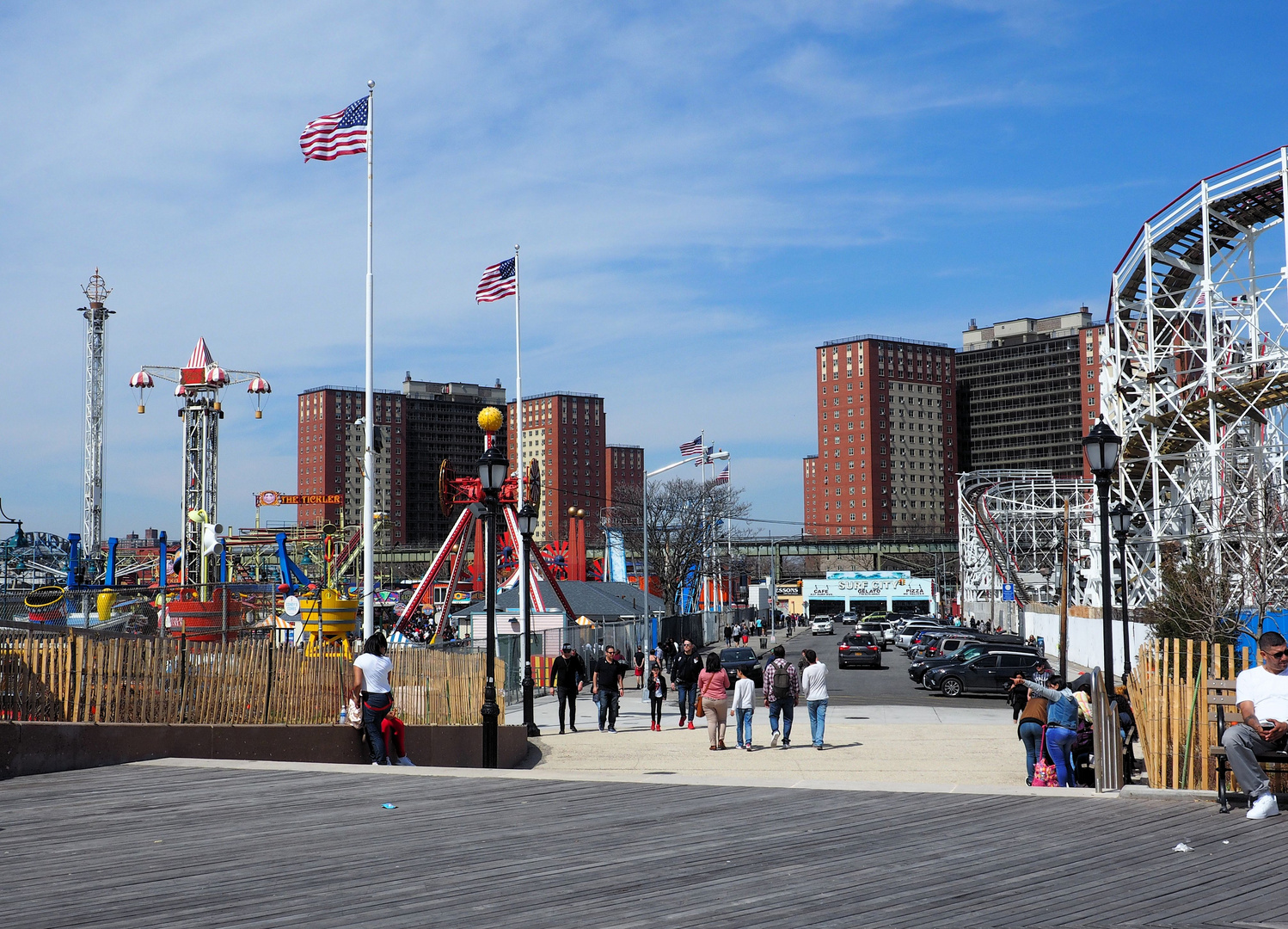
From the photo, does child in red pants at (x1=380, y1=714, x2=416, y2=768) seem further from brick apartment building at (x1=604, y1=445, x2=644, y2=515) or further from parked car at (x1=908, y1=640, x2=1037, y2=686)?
brick apartment building at (x1=604, y1=445, x2=644, y2=515)

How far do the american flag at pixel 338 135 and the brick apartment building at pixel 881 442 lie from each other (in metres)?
157

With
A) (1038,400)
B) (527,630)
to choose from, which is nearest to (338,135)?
(527,630)

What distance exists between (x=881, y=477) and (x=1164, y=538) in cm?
13832

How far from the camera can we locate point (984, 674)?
33.8m

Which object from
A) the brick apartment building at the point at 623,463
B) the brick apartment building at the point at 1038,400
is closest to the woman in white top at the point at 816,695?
the brick apartment building at the point at 623,463

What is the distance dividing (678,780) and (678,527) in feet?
192

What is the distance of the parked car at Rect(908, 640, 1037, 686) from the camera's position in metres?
36.5

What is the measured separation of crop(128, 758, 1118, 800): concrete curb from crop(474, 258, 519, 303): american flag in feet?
66.1

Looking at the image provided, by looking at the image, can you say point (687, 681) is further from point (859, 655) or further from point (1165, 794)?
point (859, 655)

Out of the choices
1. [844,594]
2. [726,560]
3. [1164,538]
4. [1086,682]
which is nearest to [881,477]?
[844,594]

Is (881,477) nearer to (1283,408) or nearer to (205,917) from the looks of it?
(1283,408)

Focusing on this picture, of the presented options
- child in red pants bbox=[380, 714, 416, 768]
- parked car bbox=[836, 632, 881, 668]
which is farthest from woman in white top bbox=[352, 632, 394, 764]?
parked car bbox=[836, 632, 881, 668]

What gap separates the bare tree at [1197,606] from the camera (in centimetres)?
2733

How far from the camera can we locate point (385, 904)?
22.2 feet
